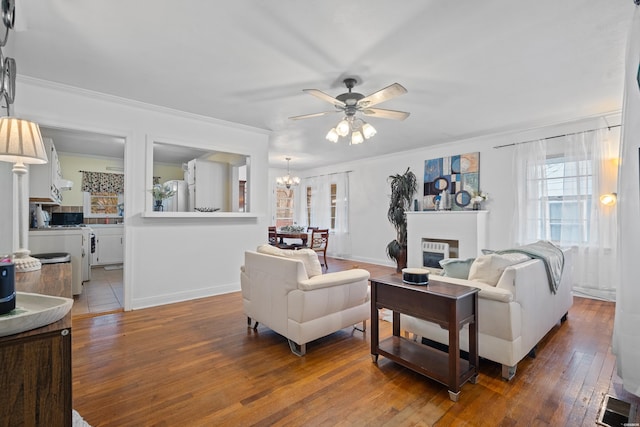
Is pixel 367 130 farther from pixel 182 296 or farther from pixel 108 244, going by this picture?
pixel 108 244

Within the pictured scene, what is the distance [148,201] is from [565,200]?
5621 mm

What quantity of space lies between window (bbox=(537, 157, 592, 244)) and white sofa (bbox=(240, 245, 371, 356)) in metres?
3.35

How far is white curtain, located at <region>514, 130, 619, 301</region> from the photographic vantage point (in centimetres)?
403

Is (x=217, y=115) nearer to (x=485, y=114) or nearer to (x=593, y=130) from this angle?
(x=485, y=114)

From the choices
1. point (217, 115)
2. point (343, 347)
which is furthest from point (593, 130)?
point (217, 115)

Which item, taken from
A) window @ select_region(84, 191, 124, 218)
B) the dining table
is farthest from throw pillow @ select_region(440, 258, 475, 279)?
window @ select_region(84, 191, 124, 218)

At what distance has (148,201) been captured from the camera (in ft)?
12.6

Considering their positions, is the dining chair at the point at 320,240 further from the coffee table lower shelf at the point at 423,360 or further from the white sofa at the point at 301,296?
the coffee table lower shelf at the point at 423,360

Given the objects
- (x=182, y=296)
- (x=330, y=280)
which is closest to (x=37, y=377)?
(x=330, y=280)

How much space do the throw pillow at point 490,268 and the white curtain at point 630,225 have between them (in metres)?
0.63

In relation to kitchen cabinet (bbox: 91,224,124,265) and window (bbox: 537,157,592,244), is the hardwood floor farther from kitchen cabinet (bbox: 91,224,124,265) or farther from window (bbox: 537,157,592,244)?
kitchen cabinet (bbox: 91,224,124,265)

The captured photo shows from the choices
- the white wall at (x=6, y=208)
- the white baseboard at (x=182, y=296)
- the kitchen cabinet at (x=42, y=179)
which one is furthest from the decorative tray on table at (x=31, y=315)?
the kitchen cabinet at (x=42, y=179)

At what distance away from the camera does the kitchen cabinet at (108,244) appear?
660 centimetres

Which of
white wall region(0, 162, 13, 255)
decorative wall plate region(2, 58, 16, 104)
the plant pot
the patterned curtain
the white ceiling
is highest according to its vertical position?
the white ceiling
